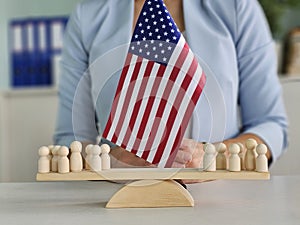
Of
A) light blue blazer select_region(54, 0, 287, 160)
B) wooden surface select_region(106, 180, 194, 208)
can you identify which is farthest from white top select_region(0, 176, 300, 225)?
light blue blazer select_region(54, 0, 287, 160)

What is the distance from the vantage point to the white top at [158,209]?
85 cm

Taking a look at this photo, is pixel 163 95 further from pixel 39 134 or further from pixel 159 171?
pixel 39 134

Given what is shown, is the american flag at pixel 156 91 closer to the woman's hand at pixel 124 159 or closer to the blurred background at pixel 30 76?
the woman's hand at pixel 124 159

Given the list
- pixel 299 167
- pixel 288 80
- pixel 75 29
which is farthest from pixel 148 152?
pixel 288 80

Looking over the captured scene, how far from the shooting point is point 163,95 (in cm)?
90

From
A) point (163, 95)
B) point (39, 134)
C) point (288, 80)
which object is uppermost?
point (163, 95)

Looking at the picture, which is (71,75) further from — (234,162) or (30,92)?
(30,92)

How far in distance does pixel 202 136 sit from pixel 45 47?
2.06 meters

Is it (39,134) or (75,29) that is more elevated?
(75,29)

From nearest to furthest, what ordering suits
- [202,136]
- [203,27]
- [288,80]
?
[202,136]
[203,27]
[288,80]

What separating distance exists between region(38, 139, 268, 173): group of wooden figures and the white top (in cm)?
7

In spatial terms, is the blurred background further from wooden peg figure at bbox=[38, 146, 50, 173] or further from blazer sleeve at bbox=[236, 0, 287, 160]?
wooden peg figure at bbox=[38, 146, 50, 173]

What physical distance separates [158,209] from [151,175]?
0.18 ft

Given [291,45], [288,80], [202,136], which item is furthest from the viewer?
[291,45]
